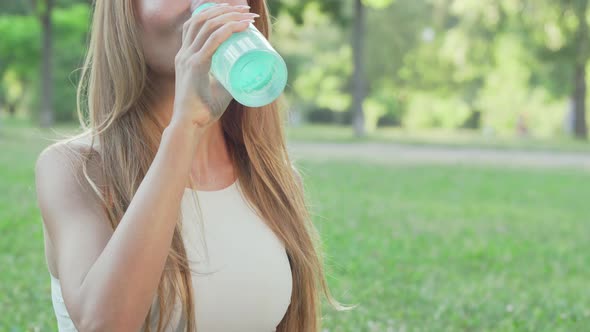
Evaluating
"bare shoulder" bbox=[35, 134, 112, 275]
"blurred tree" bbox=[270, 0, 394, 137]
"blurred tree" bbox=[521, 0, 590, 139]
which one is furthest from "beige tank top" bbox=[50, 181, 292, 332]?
"blurred tree" bbox=[521, 0, 590, 139]

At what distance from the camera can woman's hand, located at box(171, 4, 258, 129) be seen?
1.63m

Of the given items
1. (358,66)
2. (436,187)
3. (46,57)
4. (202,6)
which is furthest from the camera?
(46,57)

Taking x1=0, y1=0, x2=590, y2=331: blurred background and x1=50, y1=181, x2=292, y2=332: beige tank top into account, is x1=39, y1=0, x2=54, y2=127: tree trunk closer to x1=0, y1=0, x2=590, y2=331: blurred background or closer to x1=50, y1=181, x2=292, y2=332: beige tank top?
x1=0, y1=0, x2=590, y2=331: blurred background

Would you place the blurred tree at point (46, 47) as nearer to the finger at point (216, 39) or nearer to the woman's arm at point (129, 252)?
the woman's arm at point (129, 252)

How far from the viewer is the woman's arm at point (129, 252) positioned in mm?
1634

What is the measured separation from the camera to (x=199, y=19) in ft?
5.38

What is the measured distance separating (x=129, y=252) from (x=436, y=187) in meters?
11.5

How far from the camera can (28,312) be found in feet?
14.6

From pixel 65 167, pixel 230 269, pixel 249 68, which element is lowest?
pixel 230 269

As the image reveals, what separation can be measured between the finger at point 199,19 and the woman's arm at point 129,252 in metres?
0.19

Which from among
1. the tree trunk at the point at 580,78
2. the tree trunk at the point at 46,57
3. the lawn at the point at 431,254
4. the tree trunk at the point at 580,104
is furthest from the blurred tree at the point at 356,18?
the lawn at the point at 431,254

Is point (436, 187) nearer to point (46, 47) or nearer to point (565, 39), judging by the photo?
point (46, 47)

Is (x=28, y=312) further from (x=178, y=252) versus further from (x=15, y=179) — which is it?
(x=15, y=179)

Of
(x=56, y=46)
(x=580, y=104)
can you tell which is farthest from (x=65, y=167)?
(x=56, y=46)
